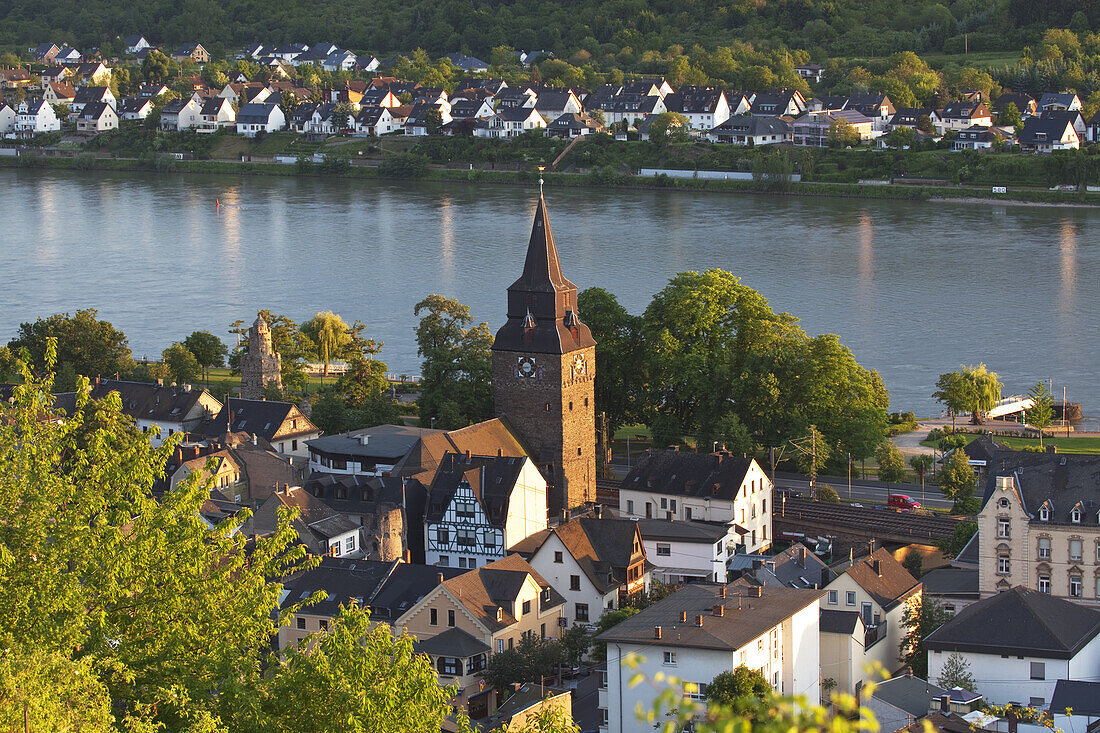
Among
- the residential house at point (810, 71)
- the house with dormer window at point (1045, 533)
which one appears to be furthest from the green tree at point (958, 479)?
the residential house at point (810, 71)

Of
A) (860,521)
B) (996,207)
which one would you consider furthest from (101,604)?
(996,207)

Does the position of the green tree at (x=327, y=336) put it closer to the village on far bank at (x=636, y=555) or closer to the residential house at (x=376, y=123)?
the village on far bank at (x=636, y=555)

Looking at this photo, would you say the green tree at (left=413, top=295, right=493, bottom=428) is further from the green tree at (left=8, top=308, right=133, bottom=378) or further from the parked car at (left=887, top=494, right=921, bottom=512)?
the parked car at (left=887, top=494, right=921, bottom=512)

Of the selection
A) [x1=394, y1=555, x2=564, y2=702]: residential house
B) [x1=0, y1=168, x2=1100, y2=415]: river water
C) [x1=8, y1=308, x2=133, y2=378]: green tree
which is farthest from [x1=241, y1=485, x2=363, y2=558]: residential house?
[x1=0, y1=168, x2=1100, y2=415]: river water

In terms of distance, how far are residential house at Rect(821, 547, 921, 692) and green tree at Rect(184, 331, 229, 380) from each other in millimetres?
22073

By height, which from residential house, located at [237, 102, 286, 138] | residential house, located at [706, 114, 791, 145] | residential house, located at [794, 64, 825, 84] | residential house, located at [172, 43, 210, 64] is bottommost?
residential house, located at [706, 114, 791, 145]

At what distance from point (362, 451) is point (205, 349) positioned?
11.8 m

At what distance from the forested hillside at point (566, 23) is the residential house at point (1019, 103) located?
47.7 feet

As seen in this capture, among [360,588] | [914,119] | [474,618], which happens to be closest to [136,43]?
[914,119]

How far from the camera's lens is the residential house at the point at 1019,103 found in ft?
275

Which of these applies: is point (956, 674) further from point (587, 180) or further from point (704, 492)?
point (587, 180)

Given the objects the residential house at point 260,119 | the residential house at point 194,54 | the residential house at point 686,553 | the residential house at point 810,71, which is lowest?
the residential house at point 686,553

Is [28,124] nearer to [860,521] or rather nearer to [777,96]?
[777,96]

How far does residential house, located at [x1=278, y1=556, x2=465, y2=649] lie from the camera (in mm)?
24953
